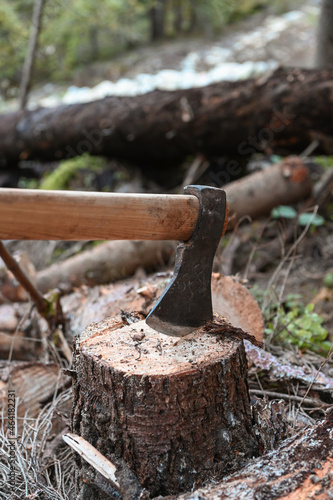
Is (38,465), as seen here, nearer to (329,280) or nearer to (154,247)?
(154,247)

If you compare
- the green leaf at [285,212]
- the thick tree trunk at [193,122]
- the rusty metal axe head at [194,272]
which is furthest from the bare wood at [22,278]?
the thick tree trunk at [193,122]

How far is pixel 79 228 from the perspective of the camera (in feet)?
4.92

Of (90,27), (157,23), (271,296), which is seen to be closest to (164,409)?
(271,296)

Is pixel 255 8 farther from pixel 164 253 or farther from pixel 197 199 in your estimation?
pixel 197 199

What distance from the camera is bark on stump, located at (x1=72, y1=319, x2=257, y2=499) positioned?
151 cm

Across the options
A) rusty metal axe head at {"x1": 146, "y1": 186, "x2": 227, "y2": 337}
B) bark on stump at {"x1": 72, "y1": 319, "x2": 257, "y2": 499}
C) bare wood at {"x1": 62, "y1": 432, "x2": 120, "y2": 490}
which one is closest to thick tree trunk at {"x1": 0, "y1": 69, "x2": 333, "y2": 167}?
rusty metal axe head at {"x1": 146, "y1": 186, "x2": 227, "y2": 337}

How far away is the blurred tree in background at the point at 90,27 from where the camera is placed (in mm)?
8414

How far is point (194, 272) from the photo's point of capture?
1700mm

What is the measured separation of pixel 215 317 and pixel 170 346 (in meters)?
0.32

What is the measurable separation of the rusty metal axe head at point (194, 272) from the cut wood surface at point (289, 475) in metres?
0.54

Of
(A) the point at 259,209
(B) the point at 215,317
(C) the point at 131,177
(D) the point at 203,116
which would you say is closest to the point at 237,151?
(D) the point at 203,116

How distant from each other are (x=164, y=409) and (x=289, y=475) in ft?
1.47

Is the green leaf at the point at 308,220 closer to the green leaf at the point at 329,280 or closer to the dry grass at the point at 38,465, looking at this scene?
the green leaf at the point at 329,280

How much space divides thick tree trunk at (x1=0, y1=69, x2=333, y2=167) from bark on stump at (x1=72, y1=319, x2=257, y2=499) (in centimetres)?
381
